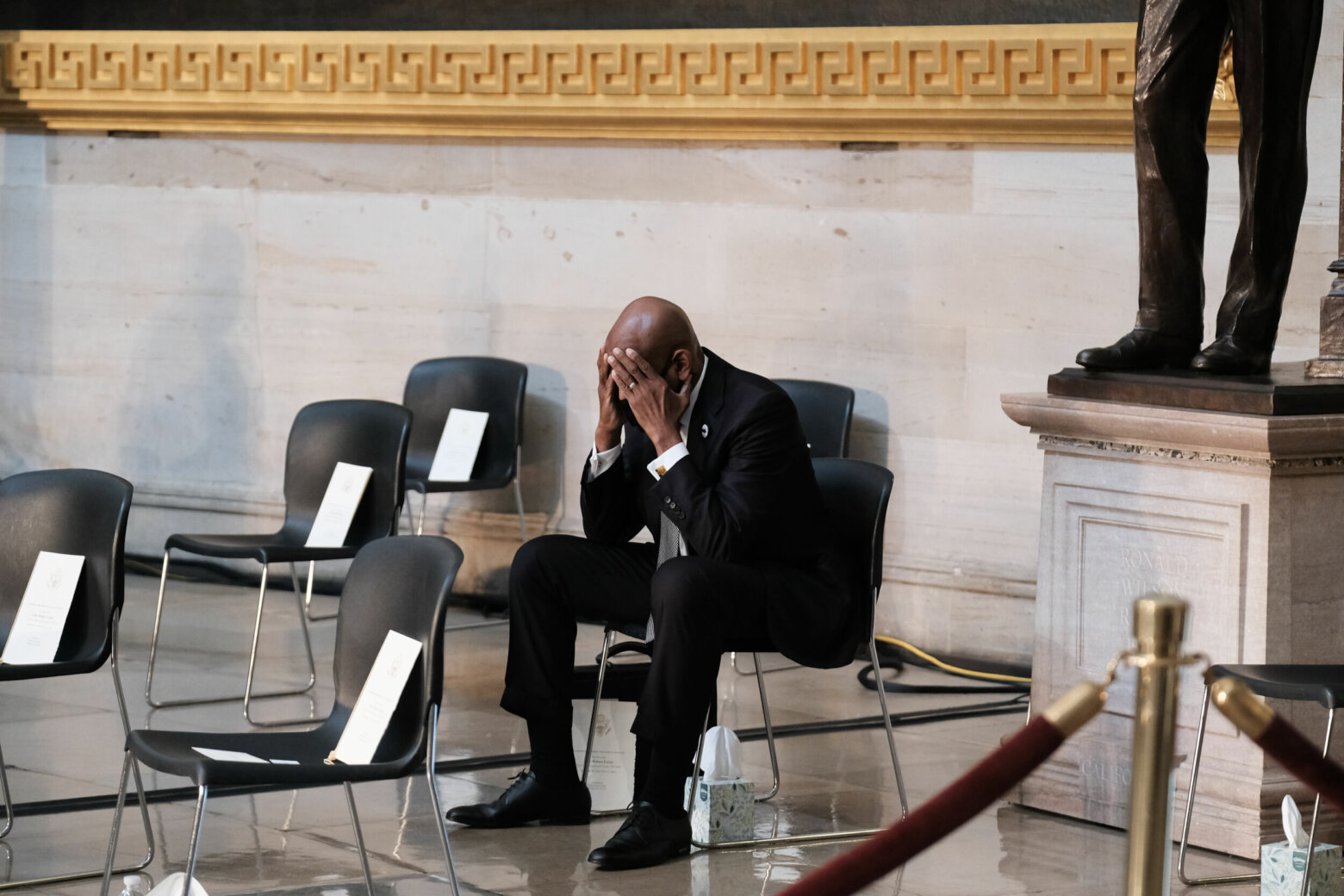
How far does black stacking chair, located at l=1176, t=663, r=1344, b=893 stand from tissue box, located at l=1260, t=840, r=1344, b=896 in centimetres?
3

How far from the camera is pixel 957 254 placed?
716 centimetres

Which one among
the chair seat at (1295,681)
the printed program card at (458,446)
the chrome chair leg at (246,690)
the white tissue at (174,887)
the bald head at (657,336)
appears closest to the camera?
the white tissue at (174,887)

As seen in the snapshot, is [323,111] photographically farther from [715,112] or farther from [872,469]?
[872,469]

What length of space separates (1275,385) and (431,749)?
6.88 feet

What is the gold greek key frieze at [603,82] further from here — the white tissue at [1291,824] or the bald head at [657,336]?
the white tissue at [1291,824]

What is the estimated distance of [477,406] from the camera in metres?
7.80

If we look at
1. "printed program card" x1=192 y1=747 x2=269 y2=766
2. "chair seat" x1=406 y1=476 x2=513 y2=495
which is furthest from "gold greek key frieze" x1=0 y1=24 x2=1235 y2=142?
"printed program card" x1=192 y1=747 x2=269 y2=766

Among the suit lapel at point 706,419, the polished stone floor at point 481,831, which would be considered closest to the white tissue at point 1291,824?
the polished stone floor at point 481,831

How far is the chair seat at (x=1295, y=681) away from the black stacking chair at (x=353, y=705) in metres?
1.54

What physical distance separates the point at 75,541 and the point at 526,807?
4.05 feet

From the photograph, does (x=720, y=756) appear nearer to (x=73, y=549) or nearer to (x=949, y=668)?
(x=73, y=549)

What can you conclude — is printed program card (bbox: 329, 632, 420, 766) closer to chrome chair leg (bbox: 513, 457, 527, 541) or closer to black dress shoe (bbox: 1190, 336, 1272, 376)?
black dress shoe (bbox: 1190, 336, 1272, 376)

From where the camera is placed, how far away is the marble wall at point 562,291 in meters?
7.00

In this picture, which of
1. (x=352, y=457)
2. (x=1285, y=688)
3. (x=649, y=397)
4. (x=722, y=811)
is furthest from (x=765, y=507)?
(x=352, y=457)
